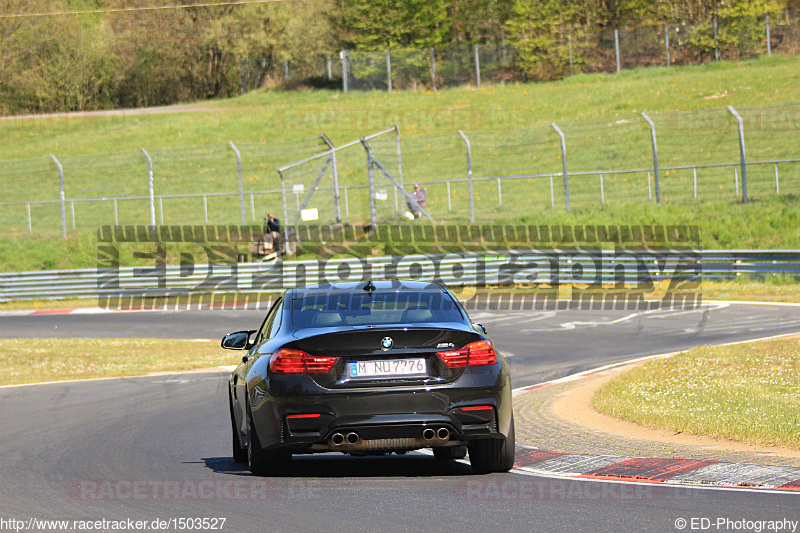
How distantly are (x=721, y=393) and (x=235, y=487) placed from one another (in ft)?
21.1

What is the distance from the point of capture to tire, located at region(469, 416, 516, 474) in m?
7.48

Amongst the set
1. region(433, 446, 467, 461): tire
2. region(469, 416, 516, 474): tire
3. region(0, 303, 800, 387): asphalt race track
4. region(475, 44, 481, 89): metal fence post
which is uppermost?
region(475, 44, 481, 89): metal fence post

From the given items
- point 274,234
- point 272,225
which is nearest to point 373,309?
point 274,234

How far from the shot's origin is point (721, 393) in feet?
38.6

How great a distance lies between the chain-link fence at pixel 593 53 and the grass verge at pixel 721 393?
45005 mm

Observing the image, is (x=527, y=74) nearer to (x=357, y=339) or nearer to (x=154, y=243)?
(x=154, y=243)

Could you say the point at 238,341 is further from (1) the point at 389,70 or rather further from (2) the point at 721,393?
(1) the point at 389,70

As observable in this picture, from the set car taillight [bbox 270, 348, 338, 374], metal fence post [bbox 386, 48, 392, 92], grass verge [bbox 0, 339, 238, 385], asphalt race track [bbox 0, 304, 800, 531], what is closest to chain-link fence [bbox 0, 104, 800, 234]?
metal fence post [bbox 386, 48, 392, 92]

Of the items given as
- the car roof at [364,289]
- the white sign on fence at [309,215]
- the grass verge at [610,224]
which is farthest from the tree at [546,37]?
the car roof at [364,289]

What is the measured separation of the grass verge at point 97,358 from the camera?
1722cm

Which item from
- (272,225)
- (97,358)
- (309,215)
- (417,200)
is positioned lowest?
(97,358)

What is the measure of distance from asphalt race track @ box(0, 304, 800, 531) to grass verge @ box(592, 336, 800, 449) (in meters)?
1.97

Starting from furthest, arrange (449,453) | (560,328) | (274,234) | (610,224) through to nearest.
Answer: (274,234)
(610,224)
(560,328)
(449,453)

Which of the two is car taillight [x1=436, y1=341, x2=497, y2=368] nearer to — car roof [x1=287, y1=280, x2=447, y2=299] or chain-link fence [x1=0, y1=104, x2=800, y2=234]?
car roof [x1=287, y1=280, x2=447, y2=299]
